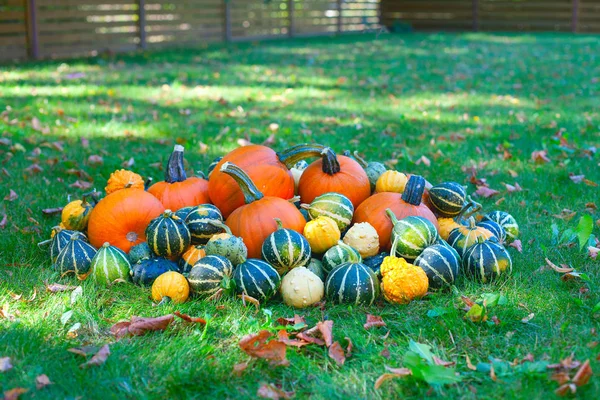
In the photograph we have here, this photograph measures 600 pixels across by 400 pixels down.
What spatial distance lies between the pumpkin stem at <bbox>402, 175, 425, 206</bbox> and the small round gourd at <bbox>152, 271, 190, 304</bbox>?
140cm

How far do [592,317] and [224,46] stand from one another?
15121 mm

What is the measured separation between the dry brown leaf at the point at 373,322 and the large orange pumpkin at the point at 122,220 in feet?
4.88

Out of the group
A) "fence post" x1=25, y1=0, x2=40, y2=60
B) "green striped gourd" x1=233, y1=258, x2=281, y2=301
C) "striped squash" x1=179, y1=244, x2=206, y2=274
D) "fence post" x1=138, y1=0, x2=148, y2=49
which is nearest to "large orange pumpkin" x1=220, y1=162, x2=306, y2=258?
"striped squash" x1=179, y1=244, x2=206, y2=274

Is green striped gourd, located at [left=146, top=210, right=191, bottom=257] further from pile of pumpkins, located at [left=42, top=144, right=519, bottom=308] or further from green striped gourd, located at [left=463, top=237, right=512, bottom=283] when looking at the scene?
green striped gourd, located at [left=463, top=237, right=512, bottom=283]

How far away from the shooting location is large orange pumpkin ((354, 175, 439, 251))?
12.9 ft

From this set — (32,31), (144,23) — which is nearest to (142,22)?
(144,23)

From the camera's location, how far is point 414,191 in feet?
13.1

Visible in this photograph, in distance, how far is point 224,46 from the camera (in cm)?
1727

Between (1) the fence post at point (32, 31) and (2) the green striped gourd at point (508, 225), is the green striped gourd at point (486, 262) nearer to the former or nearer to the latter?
(2) the green striped gourd at point (508, 225)

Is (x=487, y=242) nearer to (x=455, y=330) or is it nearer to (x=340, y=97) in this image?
(x=455, y=330)

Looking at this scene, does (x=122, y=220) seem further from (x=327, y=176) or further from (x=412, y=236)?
(x=412, y=236)

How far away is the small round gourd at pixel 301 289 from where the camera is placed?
3.45 m

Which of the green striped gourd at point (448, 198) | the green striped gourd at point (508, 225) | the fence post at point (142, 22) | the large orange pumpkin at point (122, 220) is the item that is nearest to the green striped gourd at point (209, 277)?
the large orange pumpkin at point (122, 220)

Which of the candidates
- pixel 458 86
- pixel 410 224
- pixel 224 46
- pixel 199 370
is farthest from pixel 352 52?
pixel 199 370
